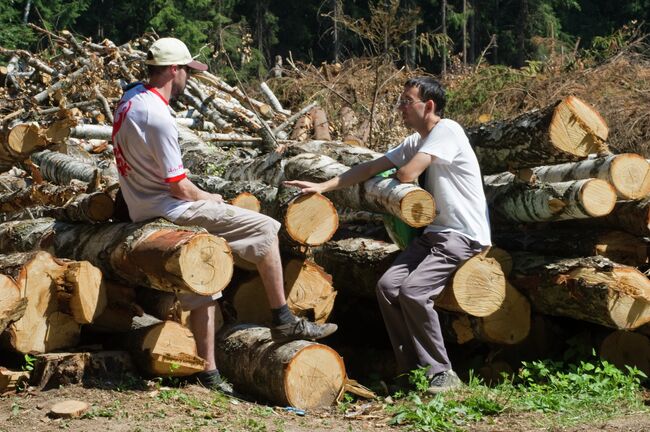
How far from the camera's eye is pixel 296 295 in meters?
6.21

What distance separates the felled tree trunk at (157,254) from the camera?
5.04 m

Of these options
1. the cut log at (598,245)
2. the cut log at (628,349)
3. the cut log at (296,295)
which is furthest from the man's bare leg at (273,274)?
the cut log at (628,349)

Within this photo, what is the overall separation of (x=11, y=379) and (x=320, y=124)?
7.71m

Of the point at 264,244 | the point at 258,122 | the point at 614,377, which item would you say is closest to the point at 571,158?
the point at 614,377

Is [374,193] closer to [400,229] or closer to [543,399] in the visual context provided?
[400,229]

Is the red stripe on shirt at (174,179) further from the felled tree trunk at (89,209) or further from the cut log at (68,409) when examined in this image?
the cut log at (68,409)

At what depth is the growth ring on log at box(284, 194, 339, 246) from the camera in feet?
19.3

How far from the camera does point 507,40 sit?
119 ft

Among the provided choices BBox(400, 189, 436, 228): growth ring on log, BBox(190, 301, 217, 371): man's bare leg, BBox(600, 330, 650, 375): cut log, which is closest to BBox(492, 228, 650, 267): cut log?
BBox(600, 330, 650, 375): cut log

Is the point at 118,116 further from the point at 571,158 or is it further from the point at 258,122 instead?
the point at 258,122

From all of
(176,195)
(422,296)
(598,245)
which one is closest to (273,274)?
(176,195)

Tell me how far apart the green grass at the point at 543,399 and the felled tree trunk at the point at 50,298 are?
186 centimetres

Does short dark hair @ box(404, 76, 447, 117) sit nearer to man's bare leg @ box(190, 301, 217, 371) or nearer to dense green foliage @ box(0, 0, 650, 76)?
man's bare leg @ box(190, 301, 217, 371)

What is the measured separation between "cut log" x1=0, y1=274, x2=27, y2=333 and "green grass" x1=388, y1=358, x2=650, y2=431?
7.00 feet
